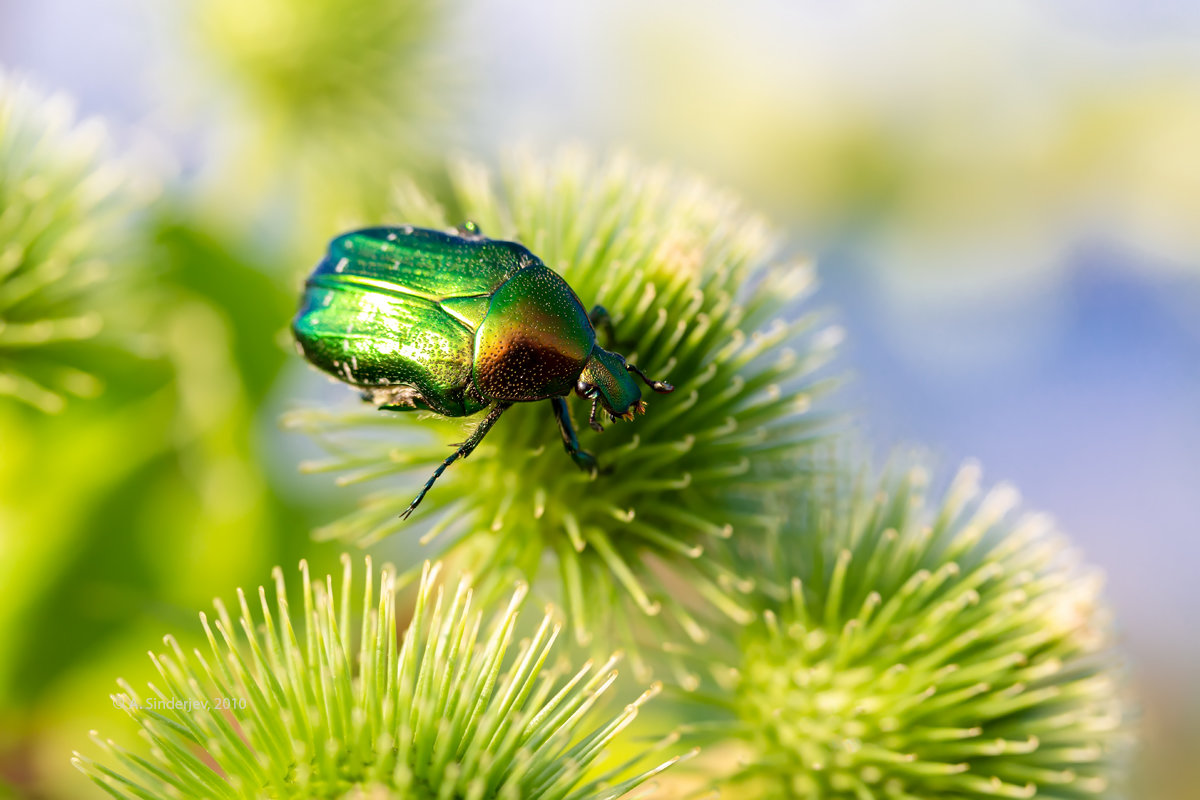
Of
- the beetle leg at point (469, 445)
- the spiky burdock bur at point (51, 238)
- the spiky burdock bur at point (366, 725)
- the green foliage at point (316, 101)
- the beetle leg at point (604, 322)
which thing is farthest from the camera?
the green foliage at point (316, 101)

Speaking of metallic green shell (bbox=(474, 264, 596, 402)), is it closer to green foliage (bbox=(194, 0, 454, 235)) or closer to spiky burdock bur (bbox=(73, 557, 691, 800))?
spiky burdock bur (bbox=(73, 557, 691, 800))

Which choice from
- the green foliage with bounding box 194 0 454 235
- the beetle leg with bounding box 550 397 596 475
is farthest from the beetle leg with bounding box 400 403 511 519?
the green foliage with bounding box 194 0 454 235

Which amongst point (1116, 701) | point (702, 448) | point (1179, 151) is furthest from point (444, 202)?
point (1179, 151)

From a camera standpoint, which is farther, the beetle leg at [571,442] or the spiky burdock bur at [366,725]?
the beetle leg at [571,442]

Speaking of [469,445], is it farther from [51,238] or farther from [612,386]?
[51,238]

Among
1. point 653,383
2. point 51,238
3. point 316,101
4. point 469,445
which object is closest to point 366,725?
point 469,445

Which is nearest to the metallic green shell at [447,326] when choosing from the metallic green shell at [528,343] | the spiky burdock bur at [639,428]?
the metallic green shell at [528,343]

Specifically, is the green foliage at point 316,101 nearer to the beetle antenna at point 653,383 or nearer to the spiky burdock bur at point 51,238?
the spiky burdock bur at point 51,238
